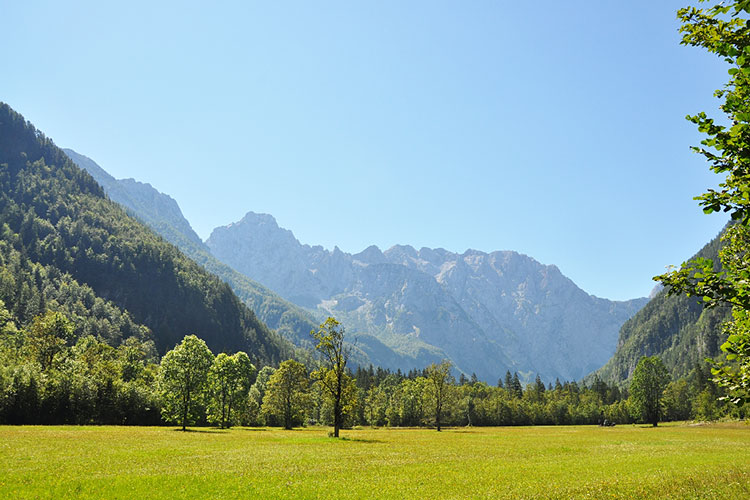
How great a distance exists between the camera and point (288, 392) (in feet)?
353

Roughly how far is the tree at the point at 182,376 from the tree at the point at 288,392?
82.2ft

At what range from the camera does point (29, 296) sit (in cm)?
19425

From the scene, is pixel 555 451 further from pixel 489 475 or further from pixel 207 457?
pixel 207 457

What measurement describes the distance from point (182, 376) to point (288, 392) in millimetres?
32167

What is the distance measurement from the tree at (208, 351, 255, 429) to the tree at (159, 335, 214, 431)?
12930mm

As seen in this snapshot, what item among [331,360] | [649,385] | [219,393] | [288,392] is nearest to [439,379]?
[288,392]

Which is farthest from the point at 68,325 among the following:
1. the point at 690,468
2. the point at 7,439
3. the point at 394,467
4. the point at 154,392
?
the point at 690,468

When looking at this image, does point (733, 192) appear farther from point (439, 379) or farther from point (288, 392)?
point (439, 379)

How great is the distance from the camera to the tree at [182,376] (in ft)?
266

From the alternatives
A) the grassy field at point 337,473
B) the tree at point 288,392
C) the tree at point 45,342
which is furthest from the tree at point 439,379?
the tree at point 45,342

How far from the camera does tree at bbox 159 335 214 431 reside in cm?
8119

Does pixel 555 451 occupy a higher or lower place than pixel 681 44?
lower

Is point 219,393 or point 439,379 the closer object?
point 219,393

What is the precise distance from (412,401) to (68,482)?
13435cm
